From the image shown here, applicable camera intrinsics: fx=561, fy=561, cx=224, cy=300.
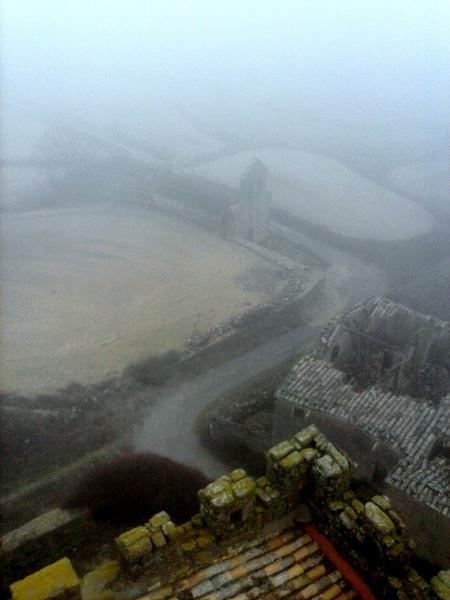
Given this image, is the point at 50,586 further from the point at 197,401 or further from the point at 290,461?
the point at 197,401

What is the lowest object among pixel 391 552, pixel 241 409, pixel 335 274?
pixel 241 409

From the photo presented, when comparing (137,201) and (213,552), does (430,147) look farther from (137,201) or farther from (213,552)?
(213,552)

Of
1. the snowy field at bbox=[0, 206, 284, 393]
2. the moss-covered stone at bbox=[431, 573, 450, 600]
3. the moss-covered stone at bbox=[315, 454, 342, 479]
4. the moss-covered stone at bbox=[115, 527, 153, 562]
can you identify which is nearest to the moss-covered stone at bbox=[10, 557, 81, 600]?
the moss-covered stone at bbox=[115, 527, 153, 562]

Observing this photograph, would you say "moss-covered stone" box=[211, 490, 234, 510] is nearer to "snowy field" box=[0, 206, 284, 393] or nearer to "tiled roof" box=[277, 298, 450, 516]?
"tiled roof" box=[277, 298, 450, 516]

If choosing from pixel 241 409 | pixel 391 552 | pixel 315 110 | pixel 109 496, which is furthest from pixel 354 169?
pixel 391 552

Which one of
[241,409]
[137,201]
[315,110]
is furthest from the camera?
[315,110]

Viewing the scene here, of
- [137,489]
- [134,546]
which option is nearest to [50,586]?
[134,546]

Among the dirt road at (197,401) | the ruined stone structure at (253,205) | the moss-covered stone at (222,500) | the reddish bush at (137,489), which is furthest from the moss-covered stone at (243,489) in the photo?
the ruined stone structure at (253,205)
